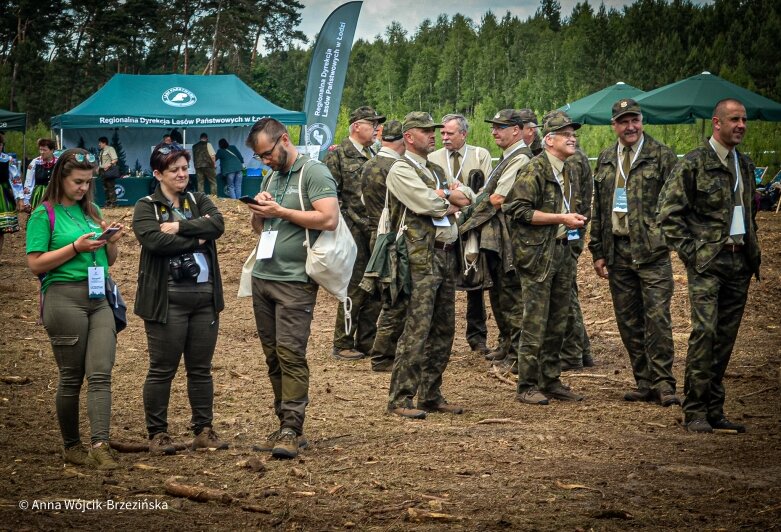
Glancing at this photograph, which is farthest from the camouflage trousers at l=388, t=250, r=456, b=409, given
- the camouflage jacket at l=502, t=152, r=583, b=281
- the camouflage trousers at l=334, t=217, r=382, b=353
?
the camouflage trousers at l=334, t=217, r=382, b=353

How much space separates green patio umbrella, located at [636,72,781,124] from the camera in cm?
2320

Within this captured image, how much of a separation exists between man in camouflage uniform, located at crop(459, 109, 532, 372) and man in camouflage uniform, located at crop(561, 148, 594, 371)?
517mm

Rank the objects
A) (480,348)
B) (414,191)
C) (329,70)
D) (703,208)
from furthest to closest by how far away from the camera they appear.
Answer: (329,70) < (480,348) < (414,191) < (703,208)

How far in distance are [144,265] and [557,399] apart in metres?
3.87

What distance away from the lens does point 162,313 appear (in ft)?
22.6

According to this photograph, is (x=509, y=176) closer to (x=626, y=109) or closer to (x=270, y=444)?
(x=626, y=109)

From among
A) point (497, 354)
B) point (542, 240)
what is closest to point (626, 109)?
point (542, 240)

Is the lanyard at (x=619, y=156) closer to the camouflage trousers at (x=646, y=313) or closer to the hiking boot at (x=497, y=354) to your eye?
the camouflage trousers at (x=646, y=313)

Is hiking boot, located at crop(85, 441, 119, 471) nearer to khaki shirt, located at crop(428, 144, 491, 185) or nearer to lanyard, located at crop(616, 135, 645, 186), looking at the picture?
lanyard, located at crop(616, 135, 645, 186)

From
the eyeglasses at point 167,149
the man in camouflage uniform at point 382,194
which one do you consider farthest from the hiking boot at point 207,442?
the man in camouflage uniform at point 382,194

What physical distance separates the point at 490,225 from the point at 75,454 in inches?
205

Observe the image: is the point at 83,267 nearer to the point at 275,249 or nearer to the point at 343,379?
the point at 275,249

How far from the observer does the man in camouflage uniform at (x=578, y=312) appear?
376 inches

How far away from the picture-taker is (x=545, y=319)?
862 centimetres
